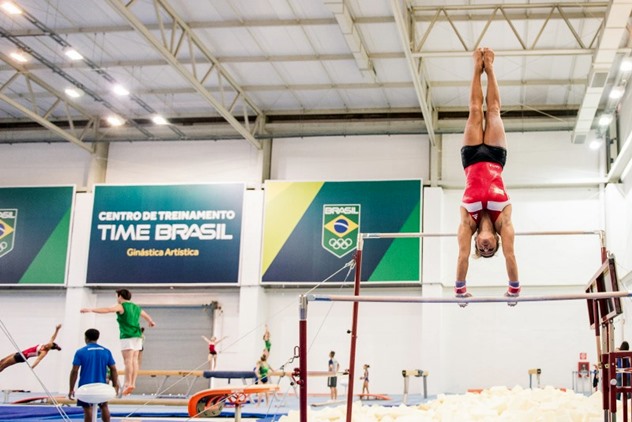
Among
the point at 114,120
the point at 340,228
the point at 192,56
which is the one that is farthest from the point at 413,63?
the point at 114,120

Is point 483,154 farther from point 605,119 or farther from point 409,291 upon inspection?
point 409,291

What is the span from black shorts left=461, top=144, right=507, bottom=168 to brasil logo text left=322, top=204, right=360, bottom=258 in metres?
13.7

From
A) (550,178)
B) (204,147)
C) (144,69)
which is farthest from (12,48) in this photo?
(550,178)

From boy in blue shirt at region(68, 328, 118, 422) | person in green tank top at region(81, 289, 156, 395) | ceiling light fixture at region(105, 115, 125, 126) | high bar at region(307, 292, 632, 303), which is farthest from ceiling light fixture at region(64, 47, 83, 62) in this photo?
high bar at region(307, 292, 632, 303)

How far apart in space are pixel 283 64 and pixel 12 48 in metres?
7.20

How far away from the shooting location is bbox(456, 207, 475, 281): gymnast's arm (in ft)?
25.3

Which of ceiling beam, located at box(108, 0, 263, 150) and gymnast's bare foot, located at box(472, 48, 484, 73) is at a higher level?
ceiling beam, located at box(108, 0, 263, 150)

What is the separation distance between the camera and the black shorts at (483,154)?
7.95 metres

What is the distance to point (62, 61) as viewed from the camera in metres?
20.2

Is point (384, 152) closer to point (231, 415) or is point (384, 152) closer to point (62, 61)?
point (62, 61)

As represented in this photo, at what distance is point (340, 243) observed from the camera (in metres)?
21.9

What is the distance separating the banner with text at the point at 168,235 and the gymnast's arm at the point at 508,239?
15.3m

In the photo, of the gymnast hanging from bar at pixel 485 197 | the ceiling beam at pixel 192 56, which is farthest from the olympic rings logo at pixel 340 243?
the gymnast hanging from bar at pixel 485 197

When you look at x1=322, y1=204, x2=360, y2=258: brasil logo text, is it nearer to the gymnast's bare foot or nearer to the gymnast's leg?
the gymnast's bare foot
